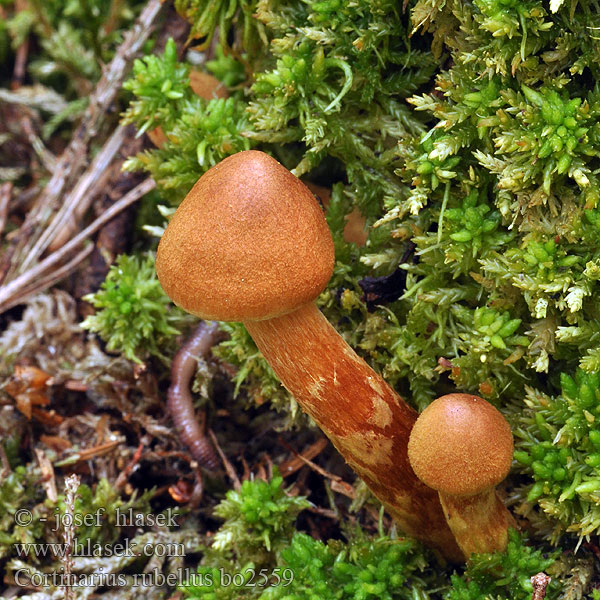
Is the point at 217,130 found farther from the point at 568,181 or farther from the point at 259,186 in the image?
the point at 568,181

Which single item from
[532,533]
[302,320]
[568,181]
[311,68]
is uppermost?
[311,68]

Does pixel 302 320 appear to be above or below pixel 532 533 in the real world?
above

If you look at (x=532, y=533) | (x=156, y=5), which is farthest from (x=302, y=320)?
(x=156, y=5)

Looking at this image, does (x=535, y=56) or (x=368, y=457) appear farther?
(x=368, y=457)

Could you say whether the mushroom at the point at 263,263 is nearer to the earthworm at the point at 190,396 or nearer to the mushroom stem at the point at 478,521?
the mushroom stem at the point at 478,521

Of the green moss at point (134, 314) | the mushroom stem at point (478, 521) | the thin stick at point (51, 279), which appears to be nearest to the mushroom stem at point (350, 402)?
the mushroom stem at point (478, 521)

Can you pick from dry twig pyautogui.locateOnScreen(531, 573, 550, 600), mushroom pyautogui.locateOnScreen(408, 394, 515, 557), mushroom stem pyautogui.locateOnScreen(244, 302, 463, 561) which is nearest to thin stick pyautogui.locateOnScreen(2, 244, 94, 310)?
mushroom stem pyautogui.locateOnScreen(244, 302, 463, 561)
